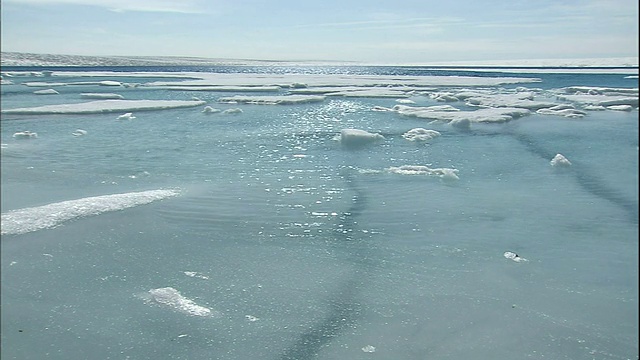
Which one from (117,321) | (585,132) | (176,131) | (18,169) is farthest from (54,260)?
(585,132)

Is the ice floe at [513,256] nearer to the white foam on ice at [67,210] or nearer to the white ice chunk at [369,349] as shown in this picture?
the white ice chunk at [369,349]

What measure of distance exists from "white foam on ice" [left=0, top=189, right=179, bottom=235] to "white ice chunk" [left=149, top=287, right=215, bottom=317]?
165cm

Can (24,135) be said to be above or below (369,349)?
above

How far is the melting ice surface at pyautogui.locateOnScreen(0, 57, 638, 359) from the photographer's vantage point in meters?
3.15

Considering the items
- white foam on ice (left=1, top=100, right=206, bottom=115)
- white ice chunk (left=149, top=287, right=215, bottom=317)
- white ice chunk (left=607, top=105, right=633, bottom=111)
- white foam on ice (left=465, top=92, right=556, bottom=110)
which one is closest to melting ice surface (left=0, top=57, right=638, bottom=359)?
white ice chunk (left=149, top=287, right=215, bottom=317)

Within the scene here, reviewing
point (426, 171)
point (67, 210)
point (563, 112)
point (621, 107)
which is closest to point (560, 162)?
point (426, 171)

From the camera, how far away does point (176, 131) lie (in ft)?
36.8

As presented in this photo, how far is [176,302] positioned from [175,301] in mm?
14

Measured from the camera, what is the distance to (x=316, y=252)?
4.45 m

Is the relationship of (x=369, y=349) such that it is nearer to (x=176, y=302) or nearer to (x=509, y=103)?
(x=176, y=302)

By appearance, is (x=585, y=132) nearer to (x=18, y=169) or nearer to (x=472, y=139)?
(x=472, y=139)

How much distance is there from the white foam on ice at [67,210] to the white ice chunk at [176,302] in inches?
65.0

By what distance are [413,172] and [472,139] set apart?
11.9 feet

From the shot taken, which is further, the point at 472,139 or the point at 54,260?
the point at 472,139
